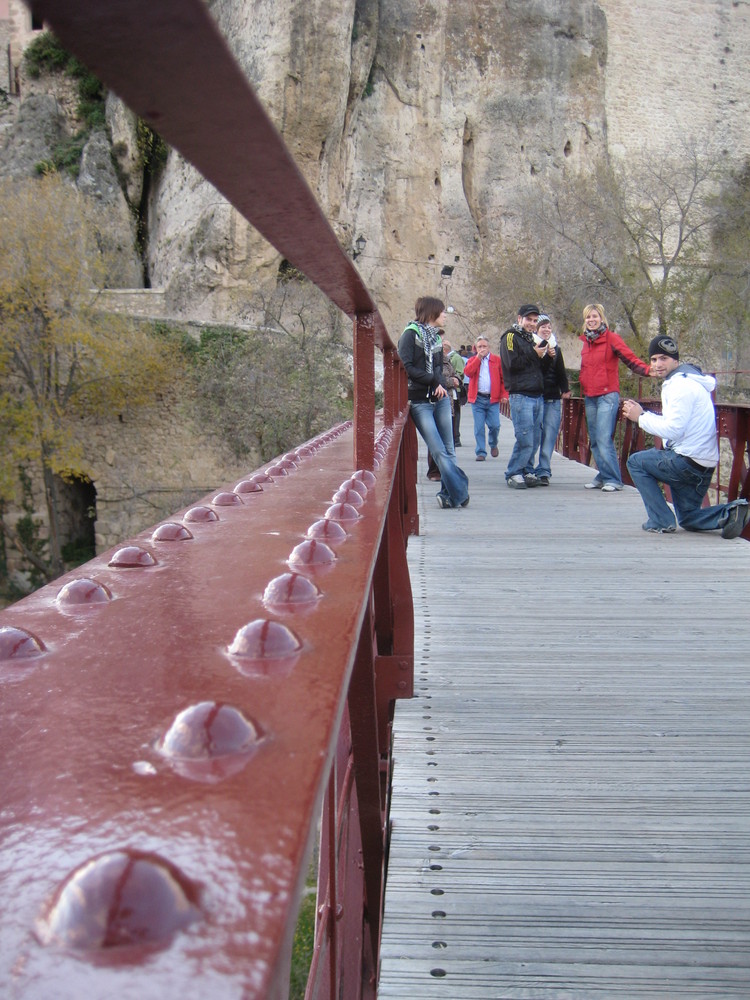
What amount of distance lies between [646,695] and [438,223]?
33.8 metres

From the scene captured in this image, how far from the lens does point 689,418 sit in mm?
5992

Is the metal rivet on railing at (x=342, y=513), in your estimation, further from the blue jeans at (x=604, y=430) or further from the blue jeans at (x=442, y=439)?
the blue jeans at (x=604, y=430)

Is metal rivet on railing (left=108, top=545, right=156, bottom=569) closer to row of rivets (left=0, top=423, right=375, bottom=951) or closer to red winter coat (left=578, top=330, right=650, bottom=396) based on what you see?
row of rivets (left=0, top=423, right=375, bottom=951)

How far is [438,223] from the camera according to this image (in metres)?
35.3

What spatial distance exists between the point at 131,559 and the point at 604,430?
7390mm

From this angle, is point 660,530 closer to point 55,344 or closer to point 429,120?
point 55,344

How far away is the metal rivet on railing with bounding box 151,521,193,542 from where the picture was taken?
4.58 feet

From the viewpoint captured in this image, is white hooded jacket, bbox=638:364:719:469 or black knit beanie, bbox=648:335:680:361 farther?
black knit beanie, bbox=648:335:680:361

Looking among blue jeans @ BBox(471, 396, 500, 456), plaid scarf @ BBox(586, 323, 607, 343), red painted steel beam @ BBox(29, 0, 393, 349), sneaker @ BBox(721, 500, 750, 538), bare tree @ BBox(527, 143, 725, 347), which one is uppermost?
bare tree @ BBox(527, 143, 725, 347)

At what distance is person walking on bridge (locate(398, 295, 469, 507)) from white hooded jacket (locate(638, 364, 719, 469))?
1671 millimetres

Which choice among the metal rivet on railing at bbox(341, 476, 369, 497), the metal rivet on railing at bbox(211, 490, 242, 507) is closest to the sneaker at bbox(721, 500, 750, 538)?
the metal rivet on railing at bbox(341, 476, 369, 497)

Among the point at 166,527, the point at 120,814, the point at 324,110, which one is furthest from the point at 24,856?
the point at 324,110

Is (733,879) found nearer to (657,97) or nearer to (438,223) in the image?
(438,223)

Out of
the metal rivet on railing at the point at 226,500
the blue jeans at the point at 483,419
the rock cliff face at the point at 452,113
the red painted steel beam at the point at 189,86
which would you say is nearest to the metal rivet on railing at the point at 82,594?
the red painted steel beam at the point at 189,86
